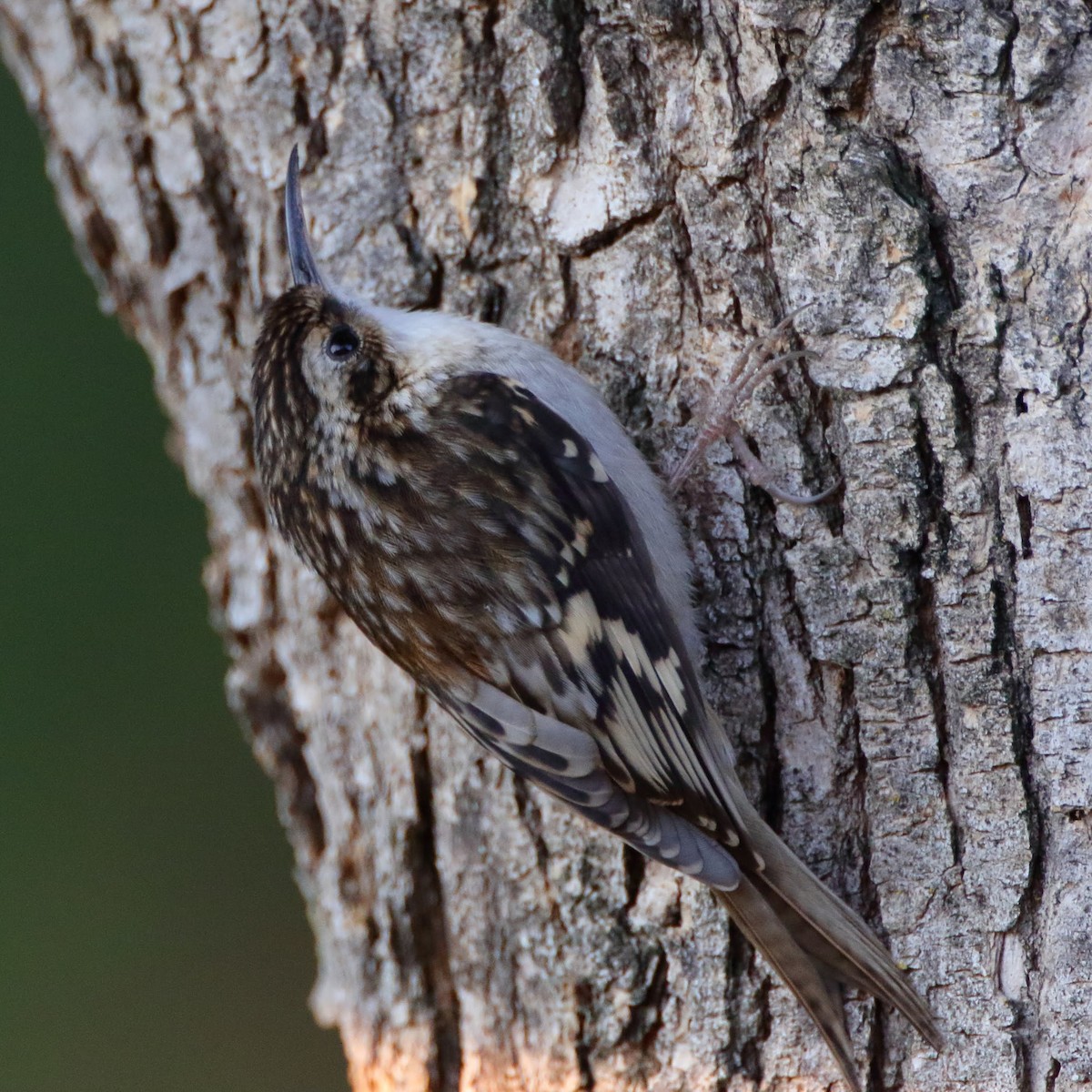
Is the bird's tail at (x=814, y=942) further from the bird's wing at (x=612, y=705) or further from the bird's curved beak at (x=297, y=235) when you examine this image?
the bird's curved beak at (x=297, y=235)

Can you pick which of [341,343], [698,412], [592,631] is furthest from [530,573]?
[341,343]

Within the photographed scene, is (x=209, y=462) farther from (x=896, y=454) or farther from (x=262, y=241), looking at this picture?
(x=896, y=454)

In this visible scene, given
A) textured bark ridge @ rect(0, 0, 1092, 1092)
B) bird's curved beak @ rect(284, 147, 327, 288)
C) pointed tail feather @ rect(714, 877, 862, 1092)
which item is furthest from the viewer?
bird's curved beak @ rect(284, 147, 327, 288)

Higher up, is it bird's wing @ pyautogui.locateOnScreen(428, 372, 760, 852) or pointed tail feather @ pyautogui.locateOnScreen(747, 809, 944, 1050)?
bird's wing @ pyautogui.locateOnScreen(428, 372, 760, 852)

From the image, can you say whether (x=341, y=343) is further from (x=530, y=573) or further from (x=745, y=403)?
(x=745, y=403)

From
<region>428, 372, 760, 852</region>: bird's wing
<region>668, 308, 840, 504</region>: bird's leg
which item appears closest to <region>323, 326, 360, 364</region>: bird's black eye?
<region>428, 372, 760, 852</region>: bird's wing

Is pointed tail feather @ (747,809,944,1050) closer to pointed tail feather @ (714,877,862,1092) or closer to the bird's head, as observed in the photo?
pointed tail feather @ (714,877,862,1092)

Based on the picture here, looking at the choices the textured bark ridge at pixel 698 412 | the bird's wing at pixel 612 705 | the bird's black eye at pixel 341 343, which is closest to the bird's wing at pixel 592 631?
the bird's wing at pixel 612 705
